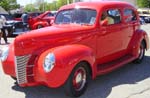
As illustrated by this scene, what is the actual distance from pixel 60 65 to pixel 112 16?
2.92 meters

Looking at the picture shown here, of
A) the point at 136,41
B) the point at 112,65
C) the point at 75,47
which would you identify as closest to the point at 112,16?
the point at 112,65

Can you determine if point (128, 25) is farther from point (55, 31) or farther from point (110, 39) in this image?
point (55, 31)

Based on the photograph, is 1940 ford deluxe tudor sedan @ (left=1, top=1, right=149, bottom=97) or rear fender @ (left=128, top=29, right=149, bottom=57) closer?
1940 ford deluxe tudor sedan @ (left=1, top=1, right=149, bottom=97)

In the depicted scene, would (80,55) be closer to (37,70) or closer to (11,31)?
(37,70)

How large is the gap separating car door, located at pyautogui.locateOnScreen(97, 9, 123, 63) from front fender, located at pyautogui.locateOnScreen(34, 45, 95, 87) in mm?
1306

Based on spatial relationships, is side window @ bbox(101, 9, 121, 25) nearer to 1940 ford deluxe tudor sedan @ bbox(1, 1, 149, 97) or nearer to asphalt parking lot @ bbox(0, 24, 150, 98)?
1940 ford deluxe tudor sedan @ bbox(1, 1, 149, 97)

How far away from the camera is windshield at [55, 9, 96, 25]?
7961 mm

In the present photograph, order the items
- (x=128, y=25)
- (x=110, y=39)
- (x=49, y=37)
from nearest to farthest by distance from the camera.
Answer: (x=49, y=37) → (x=110, y=39) → (x=128, y=25)

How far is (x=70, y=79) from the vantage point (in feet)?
21.2

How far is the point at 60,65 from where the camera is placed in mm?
6195

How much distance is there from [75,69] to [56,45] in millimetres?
730

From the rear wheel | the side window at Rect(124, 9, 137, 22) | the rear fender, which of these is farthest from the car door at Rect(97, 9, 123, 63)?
the rear wheel

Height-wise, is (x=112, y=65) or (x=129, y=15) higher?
(x=129, y=15)

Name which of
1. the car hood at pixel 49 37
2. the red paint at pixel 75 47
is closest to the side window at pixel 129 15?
the red paint at pixel 75 47
